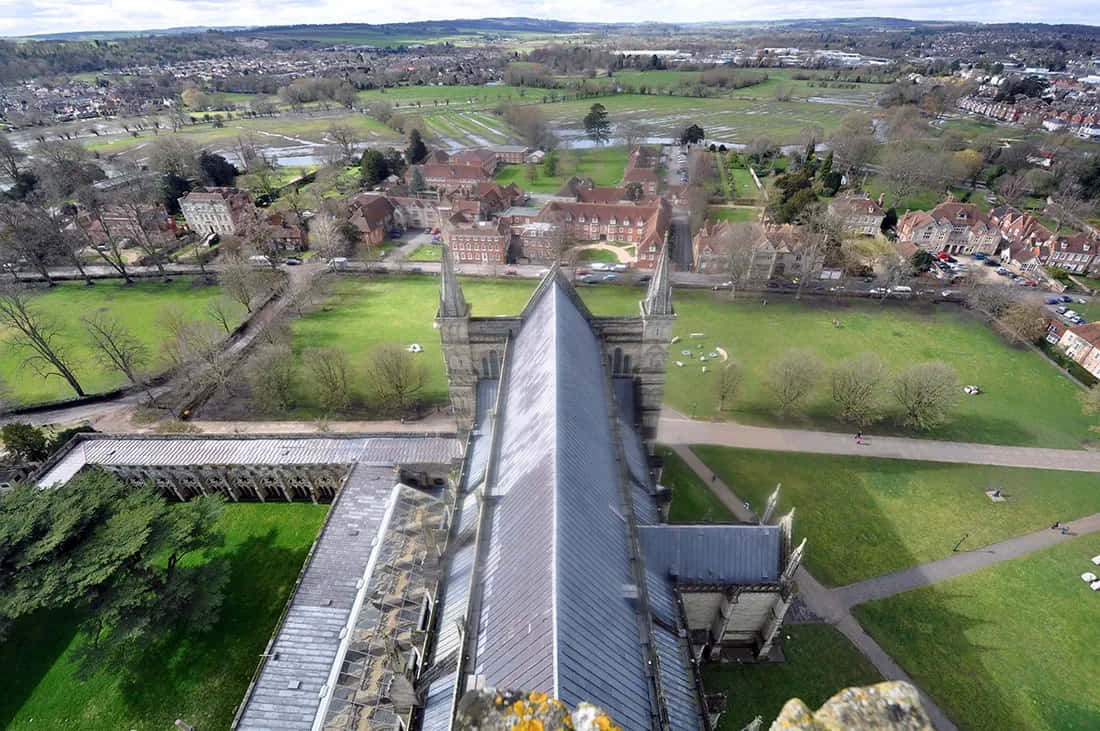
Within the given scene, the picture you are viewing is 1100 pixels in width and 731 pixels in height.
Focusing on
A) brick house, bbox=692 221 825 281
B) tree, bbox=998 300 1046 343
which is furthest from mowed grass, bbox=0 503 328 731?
tree, bbox=998 300 1046 343

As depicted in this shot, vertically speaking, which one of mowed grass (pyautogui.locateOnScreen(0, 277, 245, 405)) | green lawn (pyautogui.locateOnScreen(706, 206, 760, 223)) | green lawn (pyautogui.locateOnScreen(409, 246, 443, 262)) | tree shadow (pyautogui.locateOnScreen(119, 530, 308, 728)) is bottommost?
green lawn (pyautogui.locateOnScreen(409, 246, 443, 262))

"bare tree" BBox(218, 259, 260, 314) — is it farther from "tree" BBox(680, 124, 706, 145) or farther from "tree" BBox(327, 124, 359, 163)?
"tree" BBox(680, 124, 706, 145)

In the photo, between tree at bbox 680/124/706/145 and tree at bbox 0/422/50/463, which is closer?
tree at bbox 0/422/50/463

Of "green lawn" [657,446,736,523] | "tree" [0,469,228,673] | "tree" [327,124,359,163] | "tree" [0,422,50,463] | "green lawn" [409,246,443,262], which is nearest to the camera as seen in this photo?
"tree" [0,469,228,673]

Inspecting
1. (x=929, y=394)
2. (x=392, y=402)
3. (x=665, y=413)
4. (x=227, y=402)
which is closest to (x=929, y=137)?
(x=929, y=394)

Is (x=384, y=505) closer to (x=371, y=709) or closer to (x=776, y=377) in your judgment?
(x=371, y=709)

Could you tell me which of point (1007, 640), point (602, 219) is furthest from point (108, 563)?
point (602, 219)
